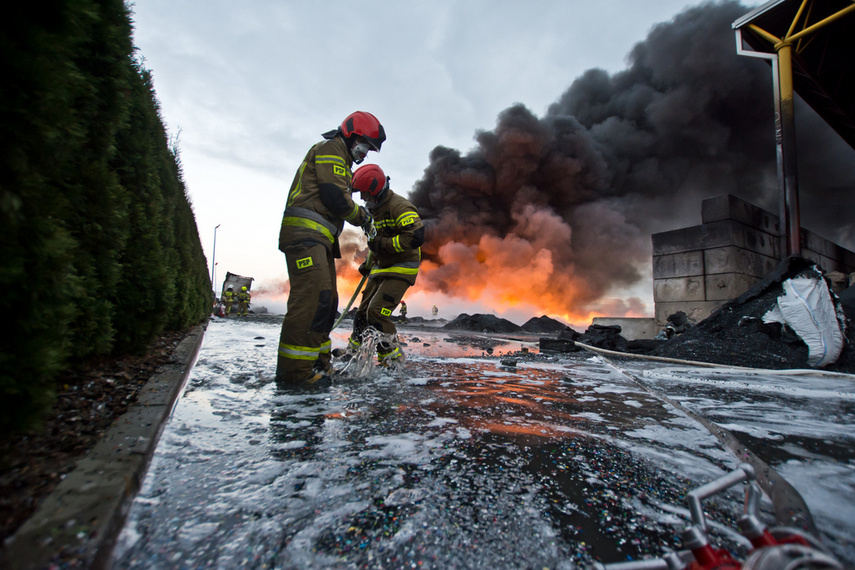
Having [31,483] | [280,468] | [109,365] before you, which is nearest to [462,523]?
[280,468]

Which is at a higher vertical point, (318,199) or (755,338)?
(318,199)

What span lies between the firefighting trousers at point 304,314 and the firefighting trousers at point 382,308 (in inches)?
35.1

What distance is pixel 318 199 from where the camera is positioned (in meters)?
3.16

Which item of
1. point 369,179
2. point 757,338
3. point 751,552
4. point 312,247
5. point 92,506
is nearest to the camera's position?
point 751,552

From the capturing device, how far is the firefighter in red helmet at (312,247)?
296 cm

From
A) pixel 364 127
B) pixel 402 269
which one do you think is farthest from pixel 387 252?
pixel 364 127

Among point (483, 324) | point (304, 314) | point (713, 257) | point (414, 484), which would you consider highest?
point (713, 257)

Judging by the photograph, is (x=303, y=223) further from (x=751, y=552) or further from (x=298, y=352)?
(x=751, y=552)

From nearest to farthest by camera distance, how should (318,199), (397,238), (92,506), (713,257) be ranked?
(92,506), (318,199), (397,238), (713,257)

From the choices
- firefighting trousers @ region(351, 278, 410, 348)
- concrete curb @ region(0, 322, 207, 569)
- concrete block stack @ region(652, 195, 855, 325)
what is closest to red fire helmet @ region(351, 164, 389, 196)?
firefighting trousers @ region(351, 278, 410, 348)

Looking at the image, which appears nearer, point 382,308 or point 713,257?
point 382,308

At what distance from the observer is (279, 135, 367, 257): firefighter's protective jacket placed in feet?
10.1

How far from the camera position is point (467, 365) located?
Answer: 455cm

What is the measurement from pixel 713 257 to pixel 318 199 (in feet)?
33.4
